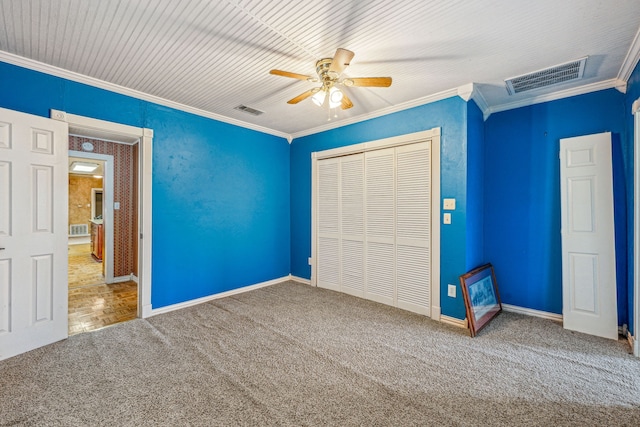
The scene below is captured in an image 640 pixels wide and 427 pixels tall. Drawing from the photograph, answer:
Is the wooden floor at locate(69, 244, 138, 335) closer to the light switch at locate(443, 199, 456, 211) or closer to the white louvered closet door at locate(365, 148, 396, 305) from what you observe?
the white louvered closet door at locate(365, 148, 396, 305)

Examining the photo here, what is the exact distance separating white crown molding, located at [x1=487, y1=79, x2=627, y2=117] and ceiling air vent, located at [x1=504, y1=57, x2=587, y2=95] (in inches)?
11.1

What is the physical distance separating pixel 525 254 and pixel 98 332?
4881mm

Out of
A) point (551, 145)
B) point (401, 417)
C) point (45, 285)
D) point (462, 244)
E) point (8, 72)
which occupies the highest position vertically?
point (8, 72)

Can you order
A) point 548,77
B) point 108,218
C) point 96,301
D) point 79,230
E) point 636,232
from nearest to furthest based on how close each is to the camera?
1. point 636,232
2. point 548,77
3. point 96,301
4. point 108,218
5. point 79,230

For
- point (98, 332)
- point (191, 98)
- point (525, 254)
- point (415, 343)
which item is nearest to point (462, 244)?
point (525, 254)

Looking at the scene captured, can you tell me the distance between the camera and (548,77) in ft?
9.10

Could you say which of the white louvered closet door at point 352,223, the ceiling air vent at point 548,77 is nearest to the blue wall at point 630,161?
the ceiling air vent at point 548,77

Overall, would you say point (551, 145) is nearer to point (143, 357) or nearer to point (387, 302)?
point (387, 302)

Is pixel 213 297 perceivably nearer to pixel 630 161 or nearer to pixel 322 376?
pixel 322 376

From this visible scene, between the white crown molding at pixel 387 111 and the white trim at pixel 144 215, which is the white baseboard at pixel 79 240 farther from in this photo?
the white crown molding at pixel 387 111

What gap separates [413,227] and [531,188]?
1455 millimetres

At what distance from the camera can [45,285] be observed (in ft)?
8.34

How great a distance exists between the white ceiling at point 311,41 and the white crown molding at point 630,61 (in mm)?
16

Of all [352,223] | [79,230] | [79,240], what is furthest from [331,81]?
[79,230]
